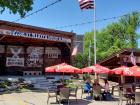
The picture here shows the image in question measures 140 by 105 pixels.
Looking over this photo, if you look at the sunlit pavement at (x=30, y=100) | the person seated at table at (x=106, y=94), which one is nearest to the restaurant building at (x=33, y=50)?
the sunlit pavement at (x=30, y=100)

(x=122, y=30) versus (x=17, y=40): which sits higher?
(x=122, y=30)

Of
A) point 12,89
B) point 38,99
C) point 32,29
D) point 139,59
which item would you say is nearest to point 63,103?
point 38,99

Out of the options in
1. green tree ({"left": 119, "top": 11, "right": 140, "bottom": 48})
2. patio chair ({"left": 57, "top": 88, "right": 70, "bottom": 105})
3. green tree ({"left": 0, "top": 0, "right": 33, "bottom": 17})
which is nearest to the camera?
patio chair ({"left": 57, "top": 88, "right": 70, "bottom": 105})

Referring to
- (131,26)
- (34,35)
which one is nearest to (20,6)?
(34,35)

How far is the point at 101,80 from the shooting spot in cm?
3609

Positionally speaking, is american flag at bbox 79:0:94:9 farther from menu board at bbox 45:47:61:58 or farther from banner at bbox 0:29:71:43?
menu board at bbox 45:47:61:58

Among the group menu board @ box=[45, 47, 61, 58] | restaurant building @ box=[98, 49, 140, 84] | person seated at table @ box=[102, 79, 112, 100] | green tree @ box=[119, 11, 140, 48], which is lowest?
person seated at table @ box=[102, 79, 112, 100]

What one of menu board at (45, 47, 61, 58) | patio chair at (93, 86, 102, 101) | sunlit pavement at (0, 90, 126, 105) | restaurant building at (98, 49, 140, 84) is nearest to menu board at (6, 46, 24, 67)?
menu board at (45, 47, 61, 58)

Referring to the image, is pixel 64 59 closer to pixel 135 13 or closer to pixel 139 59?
→ pixel 139 59

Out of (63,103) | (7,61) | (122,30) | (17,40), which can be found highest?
(122,30)

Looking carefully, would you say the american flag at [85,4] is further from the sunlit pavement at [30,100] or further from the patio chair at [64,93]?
the patio chair at [64,93]

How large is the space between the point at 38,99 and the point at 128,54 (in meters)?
12.1

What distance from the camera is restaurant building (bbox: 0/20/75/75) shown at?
96.2 ft

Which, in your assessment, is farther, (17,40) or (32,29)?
(17,40)
